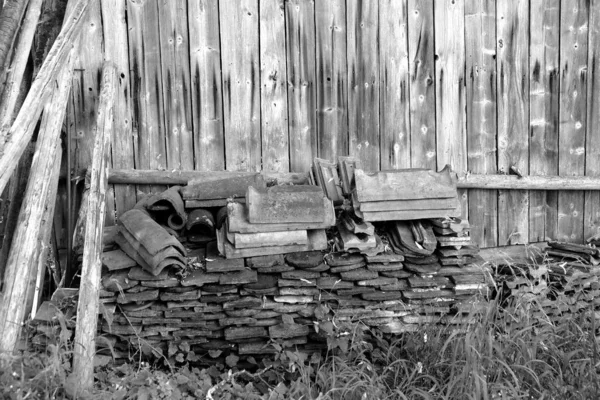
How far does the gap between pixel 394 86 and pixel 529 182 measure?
1.33 meters

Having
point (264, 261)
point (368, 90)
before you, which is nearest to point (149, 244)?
point (264, 261)

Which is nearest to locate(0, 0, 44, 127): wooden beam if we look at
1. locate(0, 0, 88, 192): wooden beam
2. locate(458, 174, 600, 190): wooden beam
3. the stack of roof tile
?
locate(0, 0, 88, 192): wooden beam

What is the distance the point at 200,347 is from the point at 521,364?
189cm

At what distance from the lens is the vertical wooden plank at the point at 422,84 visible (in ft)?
16.4

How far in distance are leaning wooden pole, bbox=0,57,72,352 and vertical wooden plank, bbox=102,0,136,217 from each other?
411mm

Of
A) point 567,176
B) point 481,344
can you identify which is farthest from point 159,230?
point 567,176

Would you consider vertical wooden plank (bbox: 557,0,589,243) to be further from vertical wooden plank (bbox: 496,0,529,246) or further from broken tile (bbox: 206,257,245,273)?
broken tile (bbox: 206,257,245,273)

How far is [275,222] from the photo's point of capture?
13.7ft

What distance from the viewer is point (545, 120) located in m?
5.33

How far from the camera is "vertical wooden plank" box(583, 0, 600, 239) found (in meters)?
5.35

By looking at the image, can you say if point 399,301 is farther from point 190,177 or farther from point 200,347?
point 190,177

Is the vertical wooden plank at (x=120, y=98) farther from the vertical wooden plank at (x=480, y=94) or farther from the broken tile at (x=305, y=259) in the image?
the vertical wooden plank at (x=480, y=94)

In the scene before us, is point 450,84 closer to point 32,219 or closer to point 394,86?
point 394,86

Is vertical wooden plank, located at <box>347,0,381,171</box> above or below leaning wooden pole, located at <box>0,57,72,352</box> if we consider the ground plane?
above
